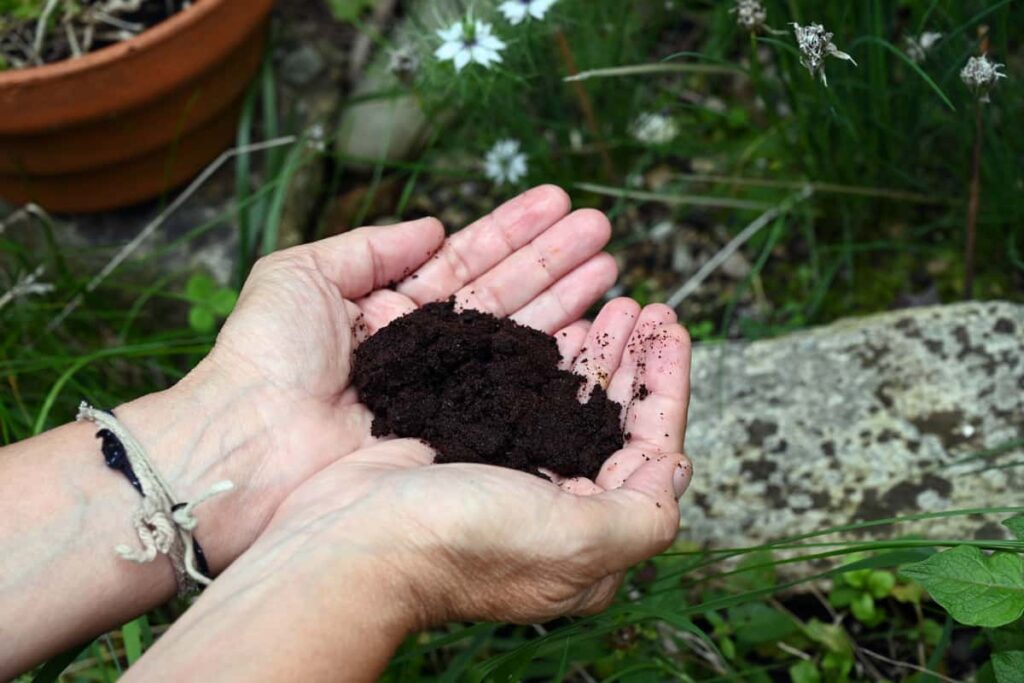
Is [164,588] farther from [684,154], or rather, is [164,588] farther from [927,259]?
[927,259]

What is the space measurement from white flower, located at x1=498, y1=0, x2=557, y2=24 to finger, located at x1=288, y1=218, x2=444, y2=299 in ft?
1.80

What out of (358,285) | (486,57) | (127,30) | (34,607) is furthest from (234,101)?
(34,607)

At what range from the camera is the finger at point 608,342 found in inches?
80.3

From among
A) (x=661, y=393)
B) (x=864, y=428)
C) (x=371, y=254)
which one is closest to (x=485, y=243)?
(x=371, y=254)

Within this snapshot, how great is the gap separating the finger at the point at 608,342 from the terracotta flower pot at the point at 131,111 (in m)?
1.36

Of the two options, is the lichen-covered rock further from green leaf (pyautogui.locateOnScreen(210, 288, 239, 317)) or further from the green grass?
green leaf (pyautogui.locateOnScreen(210, 288, 239, 317))

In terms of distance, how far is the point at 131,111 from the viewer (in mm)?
2818

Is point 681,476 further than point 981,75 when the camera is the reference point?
No

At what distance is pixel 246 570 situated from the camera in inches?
61.6

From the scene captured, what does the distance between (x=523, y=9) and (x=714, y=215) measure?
99cm

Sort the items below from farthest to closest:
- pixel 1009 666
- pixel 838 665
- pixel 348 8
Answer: pixel 348 8
pixel 838 665
pixel 1009 666

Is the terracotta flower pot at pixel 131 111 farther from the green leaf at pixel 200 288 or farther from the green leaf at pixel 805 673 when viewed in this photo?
the green leaf at pixel 805 673

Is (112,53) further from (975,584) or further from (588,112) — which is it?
(975,584)

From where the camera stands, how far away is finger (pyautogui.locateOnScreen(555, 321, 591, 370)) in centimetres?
211
